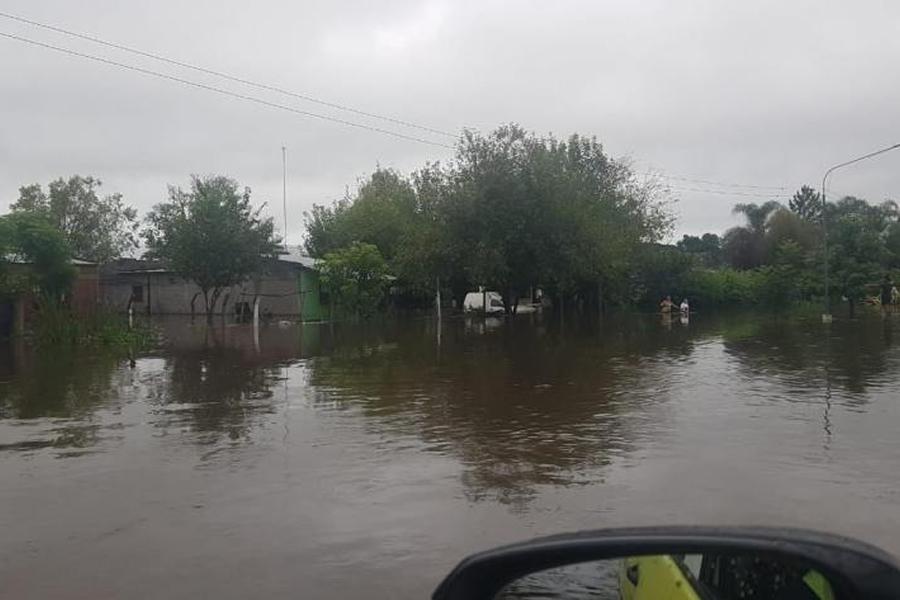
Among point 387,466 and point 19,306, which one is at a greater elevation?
point 19,306

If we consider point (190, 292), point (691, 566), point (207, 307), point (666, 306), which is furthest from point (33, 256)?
point (666, 306)

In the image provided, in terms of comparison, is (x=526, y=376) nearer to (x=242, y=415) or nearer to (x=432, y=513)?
(x=242, y=415)

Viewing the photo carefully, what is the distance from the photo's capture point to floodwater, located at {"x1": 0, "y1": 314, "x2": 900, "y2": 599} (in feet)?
18.2

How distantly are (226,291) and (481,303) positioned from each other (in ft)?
60.1

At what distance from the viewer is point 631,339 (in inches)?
1064

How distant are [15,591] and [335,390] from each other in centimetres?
891

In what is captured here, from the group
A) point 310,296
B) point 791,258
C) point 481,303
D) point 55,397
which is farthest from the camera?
point 481,303

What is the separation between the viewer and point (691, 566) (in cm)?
212

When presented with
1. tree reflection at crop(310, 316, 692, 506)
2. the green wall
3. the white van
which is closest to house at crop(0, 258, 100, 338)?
tree reflection at crop(310, 316, 692, 506)

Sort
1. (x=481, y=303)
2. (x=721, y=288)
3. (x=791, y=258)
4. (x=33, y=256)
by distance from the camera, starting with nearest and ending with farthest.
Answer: (x=33, y=256) < (x=791, y=258) < (x=481, y=303) < (x=721, y=288)

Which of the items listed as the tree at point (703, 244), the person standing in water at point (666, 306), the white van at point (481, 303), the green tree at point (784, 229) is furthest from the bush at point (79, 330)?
the tree at point (703, 244)

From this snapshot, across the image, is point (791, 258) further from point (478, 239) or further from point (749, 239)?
point (749, 239)

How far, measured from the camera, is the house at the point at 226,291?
45.0 meters

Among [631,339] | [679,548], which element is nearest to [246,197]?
[631,339]
